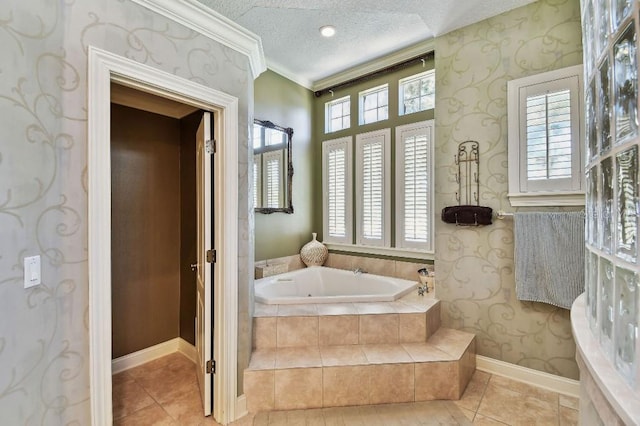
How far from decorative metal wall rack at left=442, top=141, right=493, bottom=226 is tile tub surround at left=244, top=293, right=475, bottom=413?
0.78m

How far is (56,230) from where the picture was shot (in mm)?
1232

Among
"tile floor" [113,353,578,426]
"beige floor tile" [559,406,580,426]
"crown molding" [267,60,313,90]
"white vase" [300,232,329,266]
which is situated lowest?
"tile floor" [113,353,578,426]

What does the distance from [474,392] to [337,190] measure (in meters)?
2.48

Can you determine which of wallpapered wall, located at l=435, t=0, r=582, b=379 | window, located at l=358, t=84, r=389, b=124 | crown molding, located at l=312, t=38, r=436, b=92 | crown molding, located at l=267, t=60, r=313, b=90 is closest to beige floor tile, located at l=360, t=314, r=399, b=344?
wallpapered wall, located at l=435, t=0, r=582, b=379

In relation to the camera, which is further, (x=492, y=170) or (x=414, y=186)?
(x=414, y=186)

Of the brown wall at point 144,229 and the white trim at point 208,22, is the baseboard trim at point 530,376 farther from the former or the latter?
the white trim at point 208,22

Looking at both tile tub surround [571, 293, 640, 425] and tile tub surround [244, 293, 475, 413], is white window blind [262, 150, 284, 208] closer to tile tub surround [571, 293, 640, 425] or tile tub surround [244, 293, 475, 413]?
tile tub surround [244, 293, 475, 413]

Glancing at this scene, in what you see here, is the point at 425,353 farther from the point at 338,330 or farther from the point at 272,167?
the point at 272,167

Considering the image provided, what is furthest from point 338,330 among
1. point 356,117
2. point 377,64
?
point 377,64

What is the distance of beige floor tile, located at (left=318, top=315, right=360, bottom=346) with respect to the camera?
231cm

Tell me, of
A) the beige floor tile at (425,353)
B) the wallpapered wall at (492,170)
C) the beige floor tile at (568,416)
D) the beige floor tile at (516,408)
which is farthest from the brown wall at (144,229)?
the beige floor tile at (568,416)

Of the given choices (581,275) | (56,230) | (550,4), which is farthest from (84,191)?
(550,4)

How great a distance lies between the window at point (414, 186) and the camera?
3078mm

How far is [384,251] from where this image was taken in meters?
3.42
